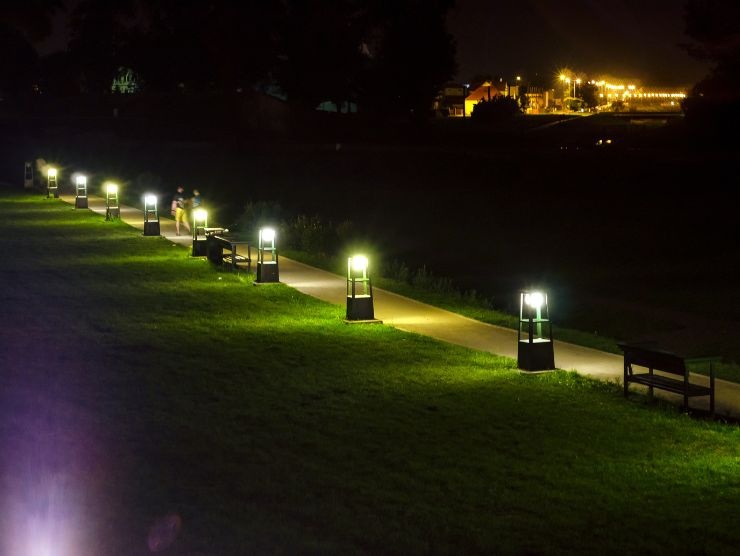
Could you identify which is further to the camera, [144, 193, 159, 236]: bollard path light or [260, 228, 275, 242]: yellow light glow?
[144, 193, 159, 236]: bollard path light

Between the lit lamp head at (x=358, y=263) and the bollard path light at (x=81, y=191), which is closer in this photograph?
the lit lamp head at (x=358, y=263)

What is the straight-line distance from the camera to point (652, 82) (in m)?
188

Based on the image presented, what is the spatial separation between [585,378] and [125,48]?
76751 millimetres

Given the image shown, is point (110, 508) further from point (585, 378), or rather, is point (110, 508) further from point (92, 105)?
point (92, 105)

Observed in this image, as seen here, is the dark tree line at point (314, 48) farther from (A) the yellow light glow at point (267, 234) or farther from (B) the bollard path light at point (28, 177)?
(A) the yellow light glow at point (267, 234)

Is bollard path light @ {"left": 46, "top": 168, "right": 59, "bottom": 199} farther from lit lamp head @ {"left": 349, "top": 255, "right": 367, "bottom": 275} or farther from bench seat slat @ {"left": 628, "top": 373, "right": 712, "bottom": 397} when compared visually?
bench seat slat @ {"left": 628, "top": 373, "right": 712, "bottom": 397}

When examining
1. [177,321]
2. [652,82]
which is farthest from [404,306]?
[652,82]

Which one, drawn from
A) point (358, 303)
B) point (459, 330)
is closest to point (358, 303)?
point (358, 303)

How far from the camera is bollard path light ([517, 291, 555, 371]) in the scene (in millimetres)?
14805

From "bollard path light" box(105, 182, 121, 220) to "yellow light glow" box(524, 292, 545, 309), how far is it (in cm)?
2532

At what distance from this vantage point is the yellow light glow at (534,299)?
1496cm

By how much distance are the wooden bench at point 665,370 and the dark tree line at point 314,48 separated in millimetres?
64495

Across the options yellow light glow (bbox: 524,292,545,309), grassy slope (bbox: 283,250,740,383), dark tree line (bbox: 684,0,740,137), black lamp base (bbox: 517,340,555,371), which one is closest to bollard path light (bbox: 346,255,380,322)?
grassy slope (bbox: 283,250,740,383)

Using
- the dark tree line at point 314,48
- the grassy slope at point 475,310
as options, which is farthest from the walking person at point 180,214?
the dark tree line at point 314,48
